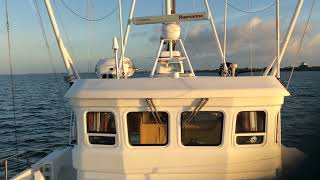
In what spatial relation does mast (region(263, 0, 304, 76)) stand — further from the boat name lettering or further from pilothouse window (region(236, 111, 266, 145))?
the boat name lettering

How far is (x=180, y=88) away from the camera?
27.1ft

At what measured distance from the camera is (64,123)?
32.5m

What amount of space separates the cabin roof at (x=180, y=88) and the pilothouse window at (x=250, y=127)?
46 centimetres

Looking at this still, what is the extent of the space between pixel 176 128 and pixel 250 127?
1495 mm

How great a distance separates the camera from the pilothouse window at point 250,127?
8.57 meters

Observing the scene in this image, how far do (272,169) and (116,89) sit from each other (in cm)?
359

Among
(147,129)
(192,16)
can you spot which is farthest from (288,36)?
(147,129)

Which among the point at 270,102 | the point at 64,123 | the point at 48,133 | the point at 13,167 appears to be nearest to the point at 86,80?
the point at 270,102

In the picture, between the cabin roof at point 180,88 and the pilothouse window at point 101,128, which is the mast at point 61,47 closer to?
the cabin roof at point 180,88

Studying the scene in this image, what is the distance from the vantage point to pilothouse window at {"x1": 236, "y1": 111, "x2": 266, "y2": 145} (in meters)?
8.57

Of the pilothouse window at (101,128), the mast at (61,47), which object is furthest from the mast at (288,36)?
the mast at (61,47)

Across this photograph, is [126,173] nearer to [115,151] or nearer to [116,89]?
[115,151]

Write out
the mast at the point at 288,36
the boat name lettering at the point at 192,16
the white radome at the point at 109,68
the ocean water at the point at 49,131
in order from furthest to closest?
1. the ocean water at the point at 49,131
2. the white radome at the point at 109,68
3. the mast at the point at 288,36
4. the boat name lettering at the point at 192,16

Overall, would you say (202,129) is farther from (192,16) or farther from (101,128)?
(192,16)
